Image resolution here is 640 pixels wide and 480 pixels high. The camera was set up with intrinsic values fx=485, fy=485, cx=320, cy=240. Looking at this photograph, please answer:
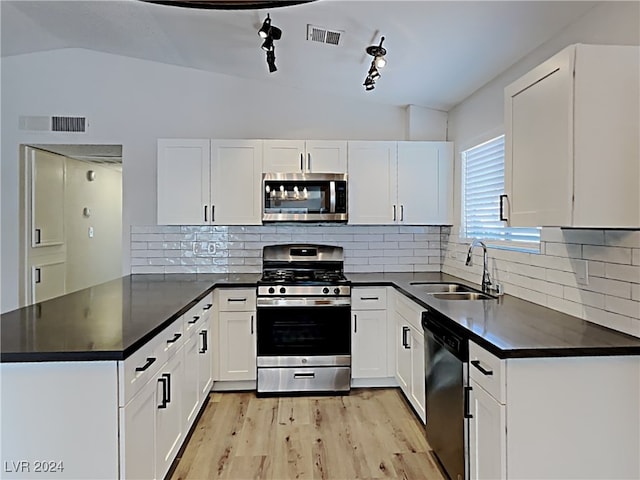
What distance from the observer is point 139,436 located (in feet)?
6.70

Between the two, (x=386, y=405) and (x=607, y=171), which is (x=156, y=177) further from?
(x=607, y=171)

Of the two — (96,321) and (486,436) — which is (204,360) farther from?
(486,436)

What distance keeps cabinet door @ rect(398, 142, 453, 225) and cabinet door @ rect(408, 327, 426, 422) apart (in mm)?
1290

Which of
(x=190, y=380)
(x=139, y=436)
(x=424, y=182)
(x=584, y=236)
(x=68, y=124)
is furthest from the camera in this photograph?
(x=68, y=124)

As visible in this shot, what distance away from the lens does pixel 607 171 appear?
194 cm

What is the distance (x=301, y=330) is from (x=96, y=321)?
6.19ft

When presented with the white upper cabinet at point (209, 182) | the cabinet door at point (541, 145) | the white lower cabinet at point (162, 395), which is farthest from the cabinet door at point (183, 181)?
the cabinet door at point (541, 145)

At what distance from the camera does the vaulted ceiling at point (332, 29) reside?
8.68 ft

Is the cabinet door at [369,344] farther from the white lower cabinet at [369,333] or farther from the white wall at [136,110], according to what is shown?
the white wall at [136,110]

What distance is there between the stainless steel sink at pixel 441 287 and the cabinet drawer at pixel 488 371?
4.72 feet

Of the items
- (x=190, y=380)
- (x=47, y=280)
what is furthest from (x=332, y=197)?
(x=47, y=280)

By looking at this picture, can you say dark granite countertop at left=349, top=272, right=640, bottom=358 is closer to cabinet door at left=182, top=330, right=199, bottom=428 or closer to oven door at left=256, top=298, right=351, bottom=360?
Result: oven door at left=256, top=298, right=351, bottom=360

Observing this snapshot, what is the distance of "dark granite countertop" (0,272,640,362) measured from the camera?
188 centimetres

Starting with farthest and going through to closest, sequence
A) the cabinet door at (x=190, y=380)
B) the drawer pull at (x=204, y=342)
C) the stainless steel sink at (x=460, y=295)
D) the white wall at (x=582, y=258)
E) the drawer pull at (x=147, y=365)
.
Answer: the drawer pull at (x=204, y=342) < the stainless steel sink at (x=460, y=295) < the cabinet door at (x=190, y=380) < the white wall at (x=582, y=258) < the drawer pull at (x=147, y=365)
